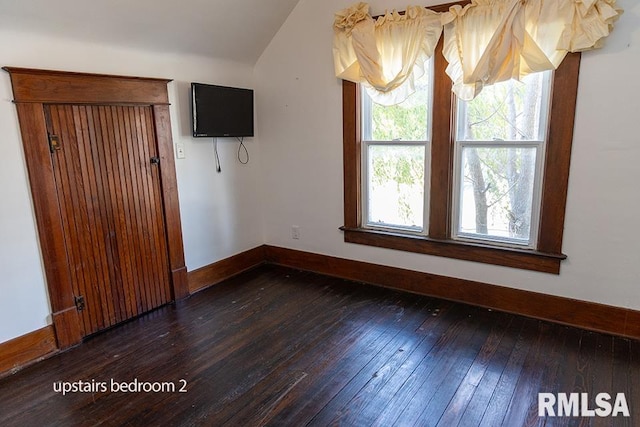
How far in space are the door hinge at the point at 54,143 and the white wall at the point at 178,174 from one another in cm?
16

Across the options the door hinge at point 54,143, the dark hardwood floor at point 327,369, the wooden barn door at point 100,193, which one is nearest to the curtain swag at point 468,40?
the wooden barn door at point 100,193

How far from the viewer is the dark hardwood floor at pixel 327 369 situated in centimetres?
195

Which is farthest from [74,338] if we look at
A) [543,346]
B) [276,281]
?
[543,346]

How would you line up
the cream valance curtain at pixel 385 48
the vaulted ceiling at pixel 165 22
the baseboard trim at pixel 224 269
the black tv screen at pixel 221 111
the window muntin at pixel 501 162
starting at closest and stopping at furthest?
the vaulted ceiling at pixel 165 22 → the window muntin at pixel 501 162 → the cream valance curtain at pixel 385 48 → the black tv screen at pixel 221 111 → the baseboard trim at pixel 224 269

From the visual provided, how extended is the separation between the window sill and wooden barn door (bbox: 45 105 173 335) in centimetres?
158

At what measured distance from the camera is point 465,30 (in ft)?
8.59

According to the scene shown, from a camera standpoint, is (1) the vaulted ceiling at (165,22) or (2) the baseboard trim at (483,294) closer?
(1) the vaulted ceiling at (165,22)

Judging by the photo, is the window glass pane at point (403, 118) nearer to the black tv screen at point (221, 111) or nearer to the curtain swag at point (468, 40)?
the curtain swag at point (468, 40)

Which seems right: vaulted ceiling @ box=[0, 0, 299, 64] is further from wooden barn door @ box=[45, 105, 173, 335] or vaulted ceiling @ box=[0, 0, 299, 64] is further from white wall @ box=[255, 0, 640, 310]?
wooden barn door @ box=[45, 105, 173, 335]

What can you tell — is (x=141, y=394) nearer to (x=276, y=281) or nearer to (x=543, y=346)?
(x=276, y=281)

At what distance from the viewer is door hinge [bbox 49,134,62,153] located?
2.43m

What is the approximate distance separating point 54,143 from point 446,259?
2758mm

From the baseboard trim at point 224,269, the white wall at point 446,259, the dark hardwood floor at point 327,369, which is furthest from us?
the baseboard trim at point 224,269

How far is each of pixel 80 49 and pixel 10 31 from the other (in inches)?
15.1
